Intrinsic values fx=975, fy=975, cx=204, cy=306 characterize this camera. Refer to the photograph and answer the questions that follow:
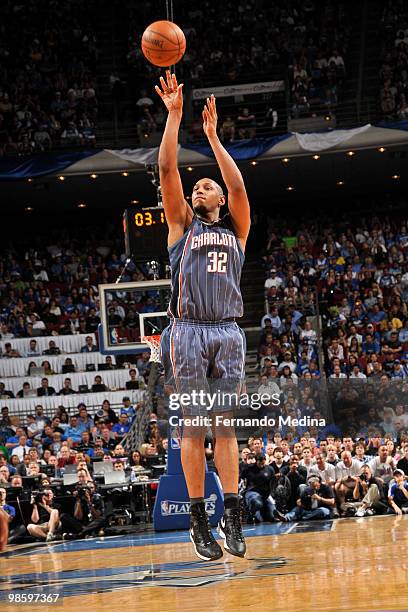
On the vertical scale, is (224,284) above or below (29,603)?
above

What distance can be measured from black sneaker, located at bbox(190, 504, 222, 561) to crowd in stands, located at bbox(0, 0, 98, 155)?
21405mm

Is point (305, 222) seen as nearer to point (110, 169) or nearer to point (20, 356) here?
point (110, 169)

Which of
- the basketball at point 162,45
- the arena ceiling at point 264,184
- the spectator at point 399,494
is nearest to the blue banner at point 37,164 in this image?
the arena ceiling at point 264,184

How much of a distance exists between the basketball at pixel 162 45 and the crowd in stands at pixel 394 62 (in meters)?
18.4

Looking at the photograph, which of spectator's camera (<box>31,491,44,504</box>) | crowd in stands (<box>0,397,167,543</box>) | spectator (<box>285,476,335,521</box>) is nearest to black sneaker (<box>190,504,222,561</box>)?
spectator (<box>285,476,335,521</box>)

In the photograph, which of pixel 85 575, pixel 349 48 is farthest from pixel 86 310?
pixel 85 575

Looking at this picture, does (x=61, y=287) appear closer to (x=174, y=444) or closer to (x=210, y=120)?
(x=174, y=444)

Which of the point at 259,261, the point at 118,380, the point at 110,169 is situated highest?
the point at 110,169

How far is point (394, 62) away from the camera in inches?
1081

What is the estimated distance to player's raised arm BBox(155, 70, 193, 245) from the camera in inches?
241

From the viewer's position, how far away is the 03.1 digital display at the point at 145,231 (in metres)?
14.2

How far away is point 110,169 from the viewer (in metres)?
25.9

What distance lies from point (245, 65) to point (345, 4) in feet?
13.4

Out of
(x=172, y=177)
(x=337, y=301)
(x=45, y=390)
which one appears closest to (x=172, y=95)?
(x=172, y=177)
